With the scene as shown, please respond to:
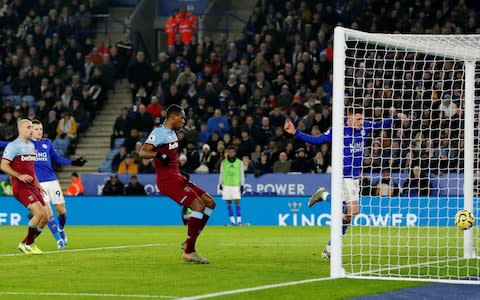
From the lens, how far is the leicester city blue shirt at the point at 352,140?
1611cm

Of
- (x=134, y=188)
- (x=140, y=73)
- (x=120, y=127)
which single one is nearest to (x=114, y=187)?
(x=134, y=188)

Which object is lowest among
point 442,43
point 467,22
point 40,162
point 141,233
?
point 141,233

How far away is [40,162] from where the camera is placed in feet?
64.6

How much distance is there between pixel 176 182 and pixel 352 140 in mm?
2834

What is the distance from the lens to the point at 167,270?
14.0 metres

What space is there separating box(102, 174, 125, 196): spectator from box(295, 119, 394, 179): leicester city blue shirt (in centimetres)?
1407

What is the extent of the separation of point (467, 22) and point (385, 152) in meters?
7.92

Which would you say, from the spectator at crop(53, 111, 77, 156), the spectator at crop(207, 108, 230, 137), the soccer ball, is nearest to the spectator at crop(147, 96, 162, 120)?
the spectator at crop(207, 108, 230, 137)

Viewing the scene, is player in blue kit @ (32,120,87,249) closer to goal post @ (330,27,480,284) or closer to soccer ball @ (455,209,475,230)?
goal post @ (330,27,480,284)

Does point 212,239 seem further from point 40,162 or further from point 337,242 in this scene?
point 337,242

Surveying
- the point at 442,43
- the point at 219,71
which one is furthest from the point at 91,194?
the point at 442,43

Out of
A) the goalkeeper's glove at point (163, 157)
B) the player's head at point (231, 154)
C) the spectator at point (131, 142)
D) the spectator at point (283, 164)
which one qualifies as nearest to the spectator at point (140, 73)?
the spectator at point (131, 142)

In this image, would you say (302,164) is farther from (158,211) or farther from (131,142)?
(131,142)

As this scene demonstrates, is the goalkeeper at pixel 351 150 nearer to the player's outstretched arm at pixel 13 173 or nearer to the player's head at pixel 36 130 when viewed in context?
the player's outstretched arm at pixel 13 173
